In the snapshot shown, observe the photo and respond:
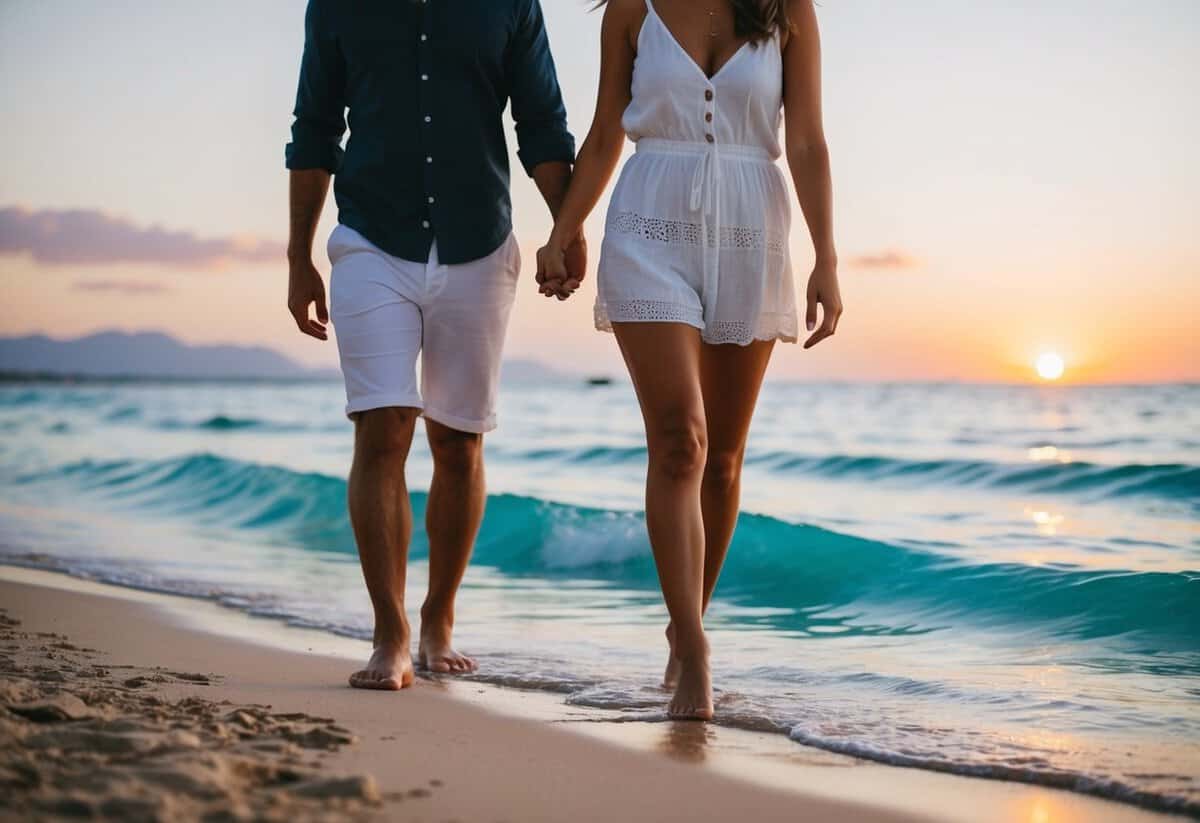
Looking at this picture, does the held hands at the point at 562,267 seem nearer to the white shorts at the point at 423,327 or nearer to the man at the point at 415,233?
the man at the point at 415,233

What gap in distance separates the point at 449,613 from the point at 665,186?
165 centimetres

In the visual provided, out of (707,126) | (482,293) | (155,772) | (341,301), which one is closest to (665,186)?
(707,126)

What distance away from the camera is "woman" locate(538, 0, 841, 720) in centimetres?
354

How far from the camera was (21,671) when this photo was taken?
146 inches

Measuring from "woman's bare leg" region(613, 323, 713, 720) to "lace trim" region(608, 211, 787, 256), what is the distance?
0.26 meters

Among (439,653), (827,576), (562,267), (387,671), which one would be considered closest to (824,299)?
(562,267)

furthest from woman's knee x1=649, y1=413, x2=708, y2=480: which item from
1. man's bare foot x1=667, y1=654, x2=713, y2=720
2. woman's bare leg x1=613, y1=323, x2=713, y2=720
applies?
man's bare foot x1=667, y1=654, x2=713, y2=720

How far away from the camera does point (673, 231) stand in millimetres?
3674

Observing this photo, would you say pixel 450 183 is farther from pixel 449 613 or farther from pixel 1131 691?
pixel 1131 691

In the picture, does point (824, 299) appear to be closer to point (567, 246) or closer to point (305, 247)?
point (567, 246)

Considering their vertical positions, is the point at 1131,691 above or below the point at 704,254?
below

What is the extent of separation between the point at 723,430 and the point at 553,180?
3.51ft

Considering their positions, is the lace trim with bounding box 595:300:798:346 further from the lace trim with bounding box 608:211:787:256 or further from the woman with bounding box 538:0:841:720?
the lace trim with bounding box 608:211:787:256

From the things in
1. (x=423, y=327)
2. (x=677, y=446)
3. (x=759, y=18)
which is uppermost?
(x=759, y=18)
